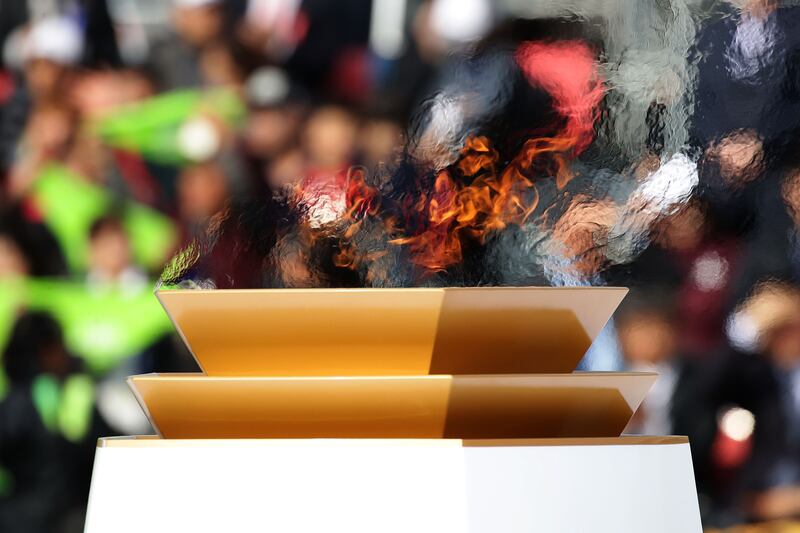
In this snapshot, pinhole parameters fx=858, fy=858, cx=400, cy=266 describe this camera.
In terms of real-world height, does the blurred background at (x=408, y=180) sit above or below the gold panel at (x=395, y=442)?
above

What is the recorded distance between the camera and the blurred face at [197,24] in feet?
4.44

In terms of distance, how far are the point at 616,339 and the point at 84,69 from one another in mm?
934

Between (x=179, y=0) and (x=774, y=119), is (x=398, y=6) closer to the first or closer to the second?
(x=179, y=0)

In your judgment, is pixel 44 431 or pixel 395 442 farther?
pixel 44 431

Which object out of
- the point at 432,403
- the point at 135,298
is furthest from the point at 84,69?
the point at 432,403

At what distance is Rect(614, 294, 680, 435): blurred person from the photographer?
1307 millimetres

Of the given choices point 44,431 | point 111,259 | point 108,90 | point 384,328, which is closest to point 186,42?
point 108,90

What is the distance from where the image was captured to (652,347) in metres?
1.31

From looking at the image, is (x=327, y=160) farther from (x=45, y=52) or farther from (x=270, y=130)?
(x=45, y=52)

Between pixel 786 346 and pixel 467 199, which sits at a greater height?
pixel 467 199

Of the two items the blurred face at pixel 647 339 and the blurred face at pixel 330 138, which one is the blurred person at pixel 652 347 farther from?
the blurred face at pixel 330 138

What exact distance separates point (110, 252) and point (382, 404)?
43.1 inches

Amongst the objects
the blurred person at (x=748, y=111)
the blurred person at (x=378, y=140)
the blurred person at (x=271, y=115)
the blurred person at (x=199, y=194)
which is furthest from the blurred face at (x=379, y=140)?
the blurred person at (x=748, y=111)

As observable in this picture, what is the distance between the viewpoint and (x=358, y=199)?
4.27 feet
